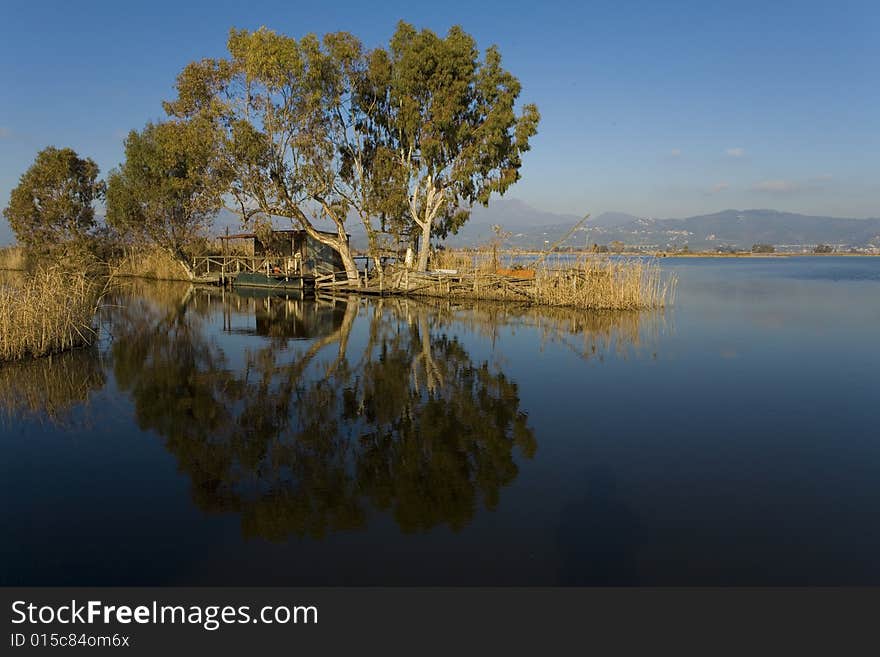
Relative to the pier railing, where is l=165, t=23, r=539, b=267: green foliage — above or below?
above

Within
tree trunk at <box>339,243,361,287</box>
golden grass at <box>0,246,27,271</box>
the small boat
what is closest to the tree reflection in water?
tree trunk at <box>339,243,361,287</box>

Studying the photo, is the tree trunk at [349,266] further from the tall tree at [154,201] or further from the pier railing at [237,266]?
the tall tree at [154,201]

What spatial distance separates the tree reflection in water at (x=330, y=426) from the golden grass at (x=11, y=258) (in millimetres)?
45131

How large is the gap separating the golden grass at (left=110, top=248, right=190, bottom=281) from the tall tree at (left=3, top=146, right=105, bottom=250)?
182 inches

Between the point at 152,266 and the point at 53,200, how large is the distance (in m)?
8.95

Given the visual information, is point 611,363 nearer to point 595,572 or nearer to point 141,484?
point 595,572

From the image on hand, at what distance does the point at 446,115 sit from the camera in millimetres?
29297

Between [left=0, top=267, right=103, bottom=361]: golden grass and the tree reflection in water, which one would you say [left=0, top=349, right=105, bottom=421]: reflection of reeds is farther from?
the tree reflection in water

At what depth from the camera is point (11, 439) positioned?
30.2 feet

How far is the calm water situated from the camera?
5.69m

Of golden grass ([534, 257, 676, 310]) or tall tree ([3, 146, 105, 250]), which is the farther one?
tall tree ([3, 146, 105, 250])

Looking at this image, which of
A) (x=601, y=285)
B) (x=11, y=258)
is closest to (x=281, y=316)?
(x=601, y=285)

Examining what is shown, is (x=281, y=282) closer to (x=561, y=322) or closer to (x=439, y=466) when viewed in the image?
(x=561, y=322)

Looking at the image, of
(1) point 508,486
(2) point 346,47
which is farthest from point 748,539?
(2) point 346,47
